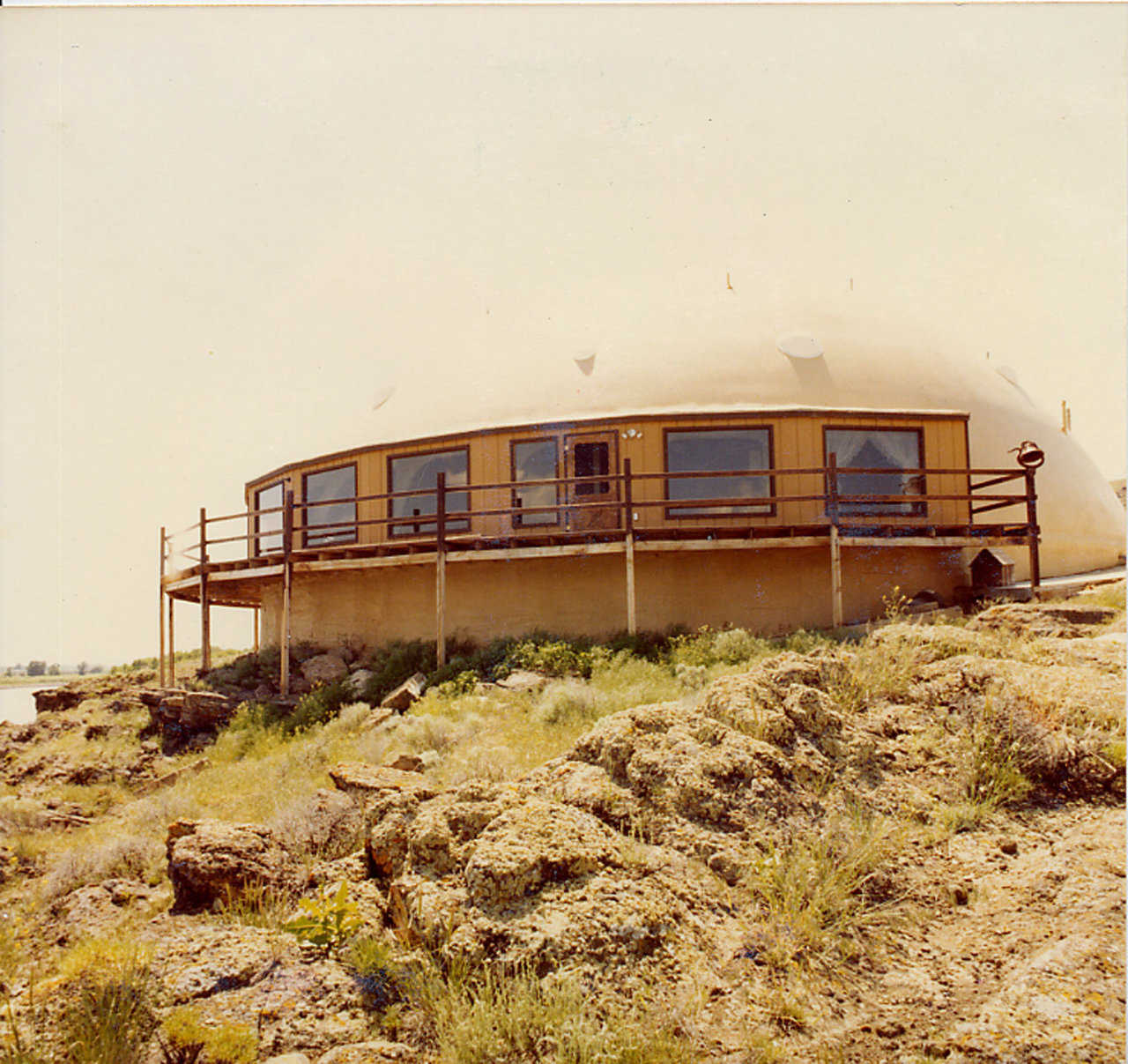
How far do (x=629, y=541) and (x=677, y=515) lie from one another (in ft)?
5.22

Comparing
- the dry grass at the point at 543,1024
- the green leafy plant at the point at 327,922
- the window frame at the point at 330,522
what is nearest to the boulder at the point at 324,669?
the window frame at the point at 330,522

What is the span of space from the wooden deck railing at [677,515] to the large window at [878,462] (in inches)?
1.6

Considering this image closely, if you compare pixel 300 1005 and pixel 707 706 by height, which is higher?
pixel 707 706

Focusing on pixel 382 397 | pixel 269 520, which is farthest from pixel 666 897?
pixel 269 520

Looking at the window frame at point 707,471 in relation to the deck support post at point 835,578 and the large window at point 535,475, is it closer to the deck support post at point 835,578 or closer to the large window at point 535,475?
the deck support post at point 835,578

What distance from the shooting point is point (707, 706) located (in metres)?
7.13

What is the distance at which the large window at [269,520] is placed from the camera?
1966cm

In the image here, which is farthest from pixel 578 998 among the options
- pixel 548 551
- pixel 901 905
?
pixel 548 551

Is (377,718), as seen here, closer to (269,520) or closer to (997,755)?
(997,755)

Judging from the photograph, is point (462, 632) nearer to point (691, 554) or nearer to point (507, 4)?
point (691, 554)

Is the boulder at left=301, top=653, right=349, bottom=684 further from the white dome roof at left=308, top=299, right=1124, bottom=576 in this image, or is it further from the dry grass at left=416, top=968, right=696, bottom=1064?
the dry grass at left=416, top=968, right=696, bottom=1064

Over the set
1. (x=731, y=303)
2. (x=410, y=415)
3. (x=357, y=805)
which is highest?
(x=731, y=303)

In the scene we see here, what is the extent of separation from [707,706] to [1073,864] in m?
2.70

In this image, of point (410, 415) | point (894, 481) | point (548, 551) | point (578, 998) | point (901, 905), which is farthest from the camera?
point (410, 415)
